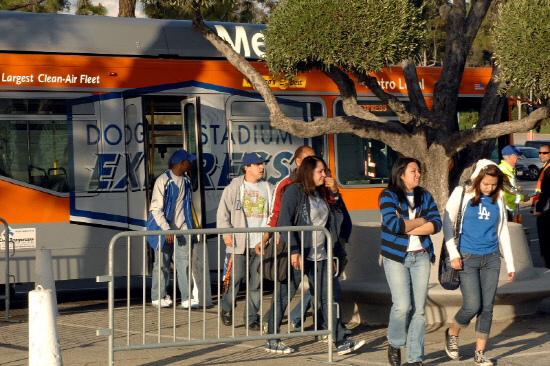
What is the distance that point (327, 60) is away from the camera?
366 inches

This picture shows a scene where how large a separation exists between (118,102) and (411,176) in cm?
488

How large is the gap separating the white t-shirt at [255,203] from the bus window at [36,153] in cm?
264

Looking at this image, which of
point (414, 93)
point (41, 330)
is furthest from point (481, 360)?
point (414, 93)

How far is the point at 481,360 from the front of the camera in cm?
709

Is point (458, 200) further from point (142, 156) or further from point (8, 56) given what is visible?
point (8, 56)

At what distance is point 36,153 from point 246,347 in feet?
13.2

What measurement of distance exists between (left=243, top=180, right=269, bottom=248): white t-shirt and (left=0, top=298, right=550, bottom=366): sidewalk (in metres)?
1.09

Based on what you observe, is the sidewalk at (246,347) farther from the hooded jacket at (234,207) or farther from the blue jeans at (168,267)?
the hooded jacket at (234,207)

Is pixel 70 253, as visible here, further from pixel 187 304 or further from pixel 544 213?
pixel 544 213

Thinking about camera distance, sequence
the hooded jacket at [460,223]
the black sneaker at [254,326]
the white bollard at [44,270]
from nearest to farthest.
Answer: the hooded jacket at [460,223] → the black sneaker at [254,326] → the white bollard at [44,270]

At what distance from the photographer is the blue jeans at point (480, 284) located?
7051 millimetres

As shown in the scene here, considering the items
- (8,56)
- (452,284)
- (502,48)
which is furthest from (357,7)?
(8,56)

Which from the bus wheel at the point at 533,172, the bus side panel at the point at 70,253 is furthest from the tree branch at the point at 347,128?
the bus wheel at the point at 533,172

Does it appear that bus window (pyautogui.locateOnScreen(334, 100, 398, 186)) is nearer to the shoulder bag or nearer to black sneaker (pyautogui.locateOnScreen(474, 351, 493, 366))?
the shoulder bag
